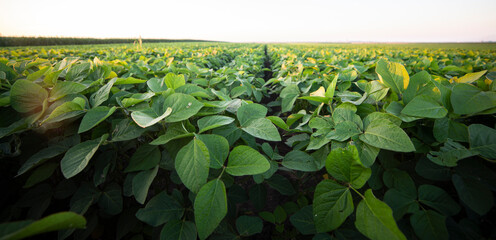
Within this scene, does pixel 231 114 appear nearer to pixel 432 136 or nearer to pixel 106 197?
pixel 106 197

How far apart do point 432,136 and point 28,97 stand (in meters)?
1.89

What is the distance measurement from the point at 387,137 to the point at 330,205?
333mm

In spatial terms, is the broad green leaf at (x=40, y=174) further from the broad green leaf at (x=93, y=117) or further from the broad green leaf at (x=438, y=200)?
the broad green leaf at (x=438, y=200)

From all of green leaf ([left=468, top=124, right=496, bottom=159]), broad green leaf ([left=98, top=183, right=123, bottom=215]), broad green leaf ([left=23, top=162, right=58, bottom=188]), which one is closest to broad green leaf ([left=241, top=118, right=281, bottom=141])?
green leaf ([left=468, top=124, right=496, bottom=159])

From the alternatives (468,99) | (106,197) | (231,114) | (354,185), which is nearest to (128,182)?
(106,197)

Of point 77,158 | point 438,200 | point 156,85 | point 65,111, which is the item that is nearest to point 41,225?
point 77,158

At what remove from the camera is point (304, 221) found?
1.02 m

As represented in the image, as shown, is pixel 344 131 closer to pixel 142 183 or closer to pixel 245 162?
pixel 245 162

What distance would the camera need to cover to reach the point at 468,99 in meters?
0.79

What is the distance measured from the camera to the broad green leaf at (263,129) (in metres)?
0.82

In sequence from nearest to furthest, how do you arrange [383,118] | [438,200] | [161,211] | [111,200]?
[438,200], [383,118], [161,211], [111,200]

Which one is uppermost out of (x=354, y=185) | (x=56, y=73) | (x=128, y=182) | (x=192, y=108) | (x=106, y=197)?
(x=56, y=73)

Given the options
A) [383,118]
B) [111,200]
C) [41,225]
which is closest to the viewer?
[41,225]

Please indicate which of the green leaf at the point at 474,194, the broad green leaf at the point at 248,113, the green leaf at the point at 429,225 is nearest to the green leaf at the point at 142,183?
the broad green leaf at the point at 248,113
